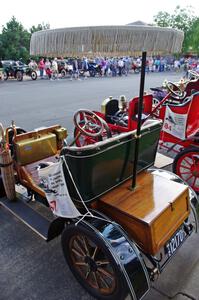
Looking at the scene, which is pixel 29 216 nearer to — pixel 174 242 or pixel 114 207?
pixel 114 207

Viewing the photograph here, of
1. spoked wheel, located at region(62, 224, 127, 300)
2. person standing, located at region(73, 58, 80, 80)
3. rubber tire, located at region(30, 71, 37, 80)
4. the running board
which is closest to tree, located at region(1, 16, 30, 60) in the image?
person standing, located at region(73, 58, 80, 80)

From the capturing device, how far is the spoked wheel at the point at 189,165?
348 centimetres

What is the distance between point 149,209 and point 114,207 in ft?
0.93

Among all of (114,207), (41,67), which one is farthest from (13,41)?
(114,207)

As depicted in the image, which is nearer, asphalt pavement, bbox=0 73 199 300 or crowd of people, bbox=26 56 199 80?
asphalt pavement, bbox=0 73 199 300

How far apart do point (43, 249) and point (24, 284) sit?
0.43 m

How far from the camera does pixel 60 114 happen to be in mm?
8070

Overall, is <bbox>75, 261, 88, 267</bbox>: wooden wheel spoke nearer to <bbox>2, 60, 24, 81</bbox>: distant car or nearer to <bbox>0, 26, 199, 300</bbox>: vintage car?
<bbox>0, 26, 199, 300</bbox>: vintage car

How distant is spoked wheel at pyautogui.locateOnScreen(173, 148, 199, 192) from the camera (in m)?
3.48

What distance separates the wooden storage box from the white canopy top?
1.18 meters

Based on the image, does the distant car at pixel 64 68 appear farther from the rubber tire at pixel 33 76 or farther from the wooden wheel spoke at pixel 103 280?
the wooden wheel spoke at pixel 103 280

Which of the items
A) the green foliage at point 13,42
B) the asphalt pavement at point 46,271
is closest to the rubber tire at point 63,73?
the green foliage at point 13,42

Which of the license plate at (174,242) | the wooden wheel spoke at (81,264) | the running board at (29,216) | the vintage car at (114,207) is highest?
the vintage car at (114,207)

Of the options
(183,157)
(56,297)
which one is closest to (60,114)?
(183,157)
